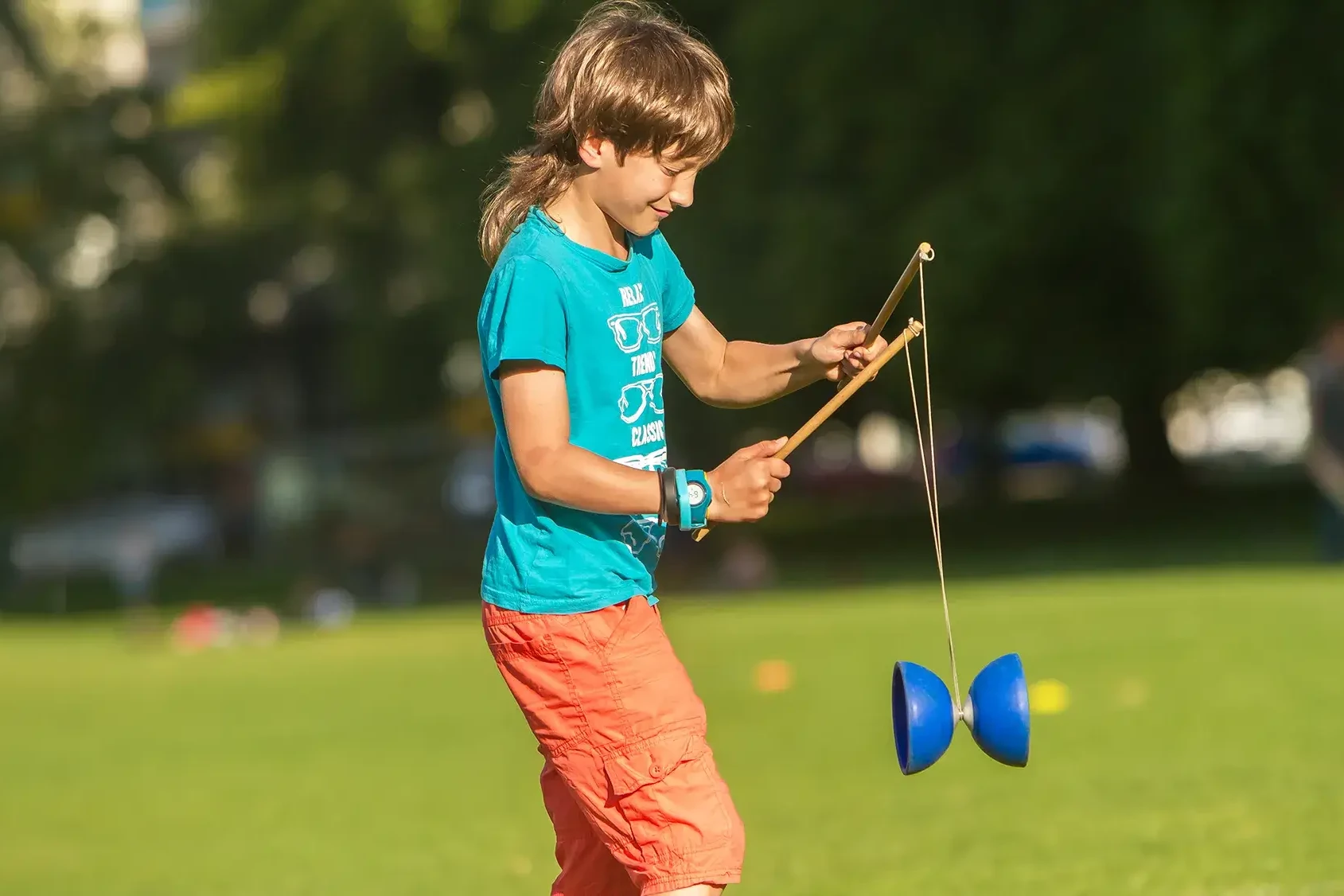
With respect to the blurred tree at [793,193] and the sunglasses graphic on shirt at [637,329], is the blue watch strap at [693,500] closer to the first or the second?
the sunglasses graphic on shirt at [637,329]

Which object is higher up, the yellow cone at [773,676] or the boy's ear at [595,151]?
the boy's ear at [595,151]

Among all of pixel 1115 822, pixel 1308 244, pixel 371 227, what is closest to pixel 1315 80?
pixel 1308 244

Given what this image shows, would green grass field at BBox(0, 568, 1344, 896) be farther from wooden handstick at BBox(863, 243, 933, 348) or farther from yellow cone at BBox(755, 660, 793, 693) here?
wooden handstick at BBox(863, 243, 933, 348)

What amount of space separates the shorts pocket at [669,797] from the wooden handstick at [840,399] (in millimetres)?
388

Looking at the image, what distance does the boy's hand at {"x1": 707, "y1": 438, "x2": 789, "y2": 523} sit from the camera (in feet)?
10.6

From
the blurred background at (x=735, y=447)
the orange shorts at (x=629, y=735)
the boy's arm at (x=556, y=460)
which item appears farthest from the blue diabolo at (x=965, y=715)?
the blurred background at (x=735, y=447)

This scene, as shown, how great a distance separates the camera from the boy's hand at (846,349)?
12.5ft

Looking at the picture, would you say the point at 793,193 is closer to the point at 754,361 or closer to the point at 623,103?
the point at 754,361

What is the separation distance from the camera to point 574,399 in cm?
336

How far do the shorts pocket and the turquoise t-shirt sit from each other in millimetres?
283

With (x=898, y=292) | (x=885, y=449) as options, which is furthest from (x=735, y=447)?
(x=885, y=449)

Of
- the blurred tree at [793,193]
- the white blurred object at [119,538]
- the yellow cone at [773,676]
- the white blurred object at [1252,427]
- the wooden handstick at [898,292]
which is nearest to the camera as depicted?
the wooden handstick at [898,292]

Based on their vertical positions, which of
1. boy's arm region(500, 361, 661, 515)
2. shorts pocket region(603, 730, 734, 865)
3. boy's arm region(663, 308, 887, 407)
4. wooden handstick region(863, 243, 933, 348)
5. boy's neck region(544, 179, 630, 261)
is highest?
boy's neck region(544, 179, 630, 261)

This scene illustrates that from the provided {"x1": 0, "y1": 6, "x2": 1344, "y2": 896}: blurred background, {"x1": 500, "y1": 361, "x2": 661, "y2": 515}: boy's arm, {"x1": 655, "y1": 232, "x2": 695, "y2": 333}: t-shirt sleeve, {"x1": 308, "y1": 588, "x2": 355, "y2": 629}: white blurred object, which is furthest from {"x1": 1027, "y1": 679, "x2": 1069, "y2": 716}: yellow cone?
{"x1": 308, "y1": 588, "x2": 355, "y2": 629}: white blurred object
